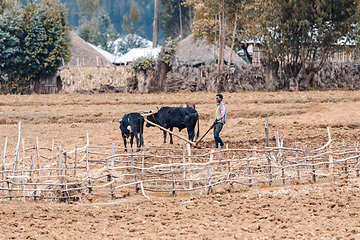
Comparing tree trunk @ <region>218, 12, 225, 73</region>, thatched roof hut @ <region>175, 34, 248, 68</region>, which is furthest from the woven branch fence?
thatched roof hut @ <region>175, 34, 248, 68</region>

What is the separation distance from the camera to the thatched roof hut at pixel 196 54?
3419 centimetres

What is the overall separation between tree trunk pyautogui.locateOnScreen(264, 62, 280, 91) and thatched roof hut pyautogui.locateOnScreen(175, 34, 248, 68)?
3.83m

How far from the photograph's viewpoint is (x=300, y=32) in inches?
1124

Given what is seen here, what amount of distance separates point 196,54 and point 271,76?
7.61 meters

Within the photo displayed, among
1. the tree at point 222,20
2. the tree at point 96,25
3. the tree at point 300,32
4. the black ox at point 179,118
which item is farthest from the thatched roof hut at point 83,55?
the black ox at point 179,118

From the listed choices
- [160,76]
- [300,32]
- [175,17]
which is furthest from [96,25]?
[300,32]

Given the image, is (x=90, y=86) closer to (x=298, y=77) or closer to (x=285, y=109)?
(x=298, y=77)

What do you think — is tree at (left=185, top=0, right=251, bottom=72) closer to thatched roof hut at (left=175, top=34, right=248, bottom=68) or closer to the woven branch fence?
thatched roof hut at (left=175, top=34, right=248, bottom=68)

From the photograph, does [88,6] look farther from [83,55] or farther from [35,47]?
[35,47]

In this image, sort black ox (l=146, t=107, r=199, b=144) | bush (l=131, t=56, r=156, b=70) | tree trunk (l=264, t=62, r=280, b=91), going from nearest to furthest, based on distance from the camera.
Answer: black ox (l=146, t=107, r=199, b=144) → tree trunk (l=264, t=62, r=280, b=91) → bush (l=131, t=56, r=156, b=70)

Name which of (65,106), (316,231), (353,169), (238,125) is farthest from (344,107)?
(316,231)

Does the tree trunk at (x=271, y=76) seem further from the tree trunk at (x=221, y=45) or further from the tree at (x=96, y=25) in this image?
the tree at (x=96, y=25)

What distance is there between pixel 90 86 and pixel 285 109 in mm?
14257

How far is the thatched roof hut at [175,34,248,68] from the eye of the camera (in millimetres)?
34188
